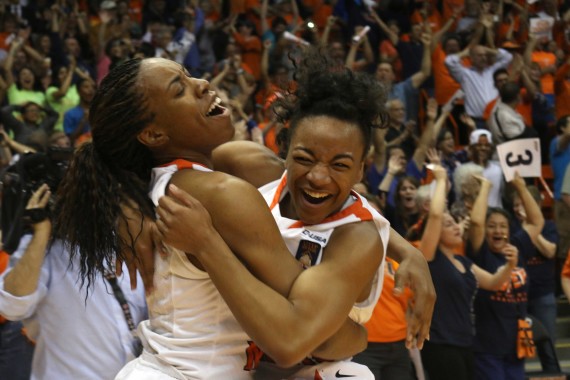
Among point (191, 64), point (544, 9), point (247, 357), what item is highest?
point (247, 357)

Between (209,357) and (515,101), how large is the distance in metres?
8.09

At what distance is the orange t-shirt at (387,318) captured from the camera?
5.72m

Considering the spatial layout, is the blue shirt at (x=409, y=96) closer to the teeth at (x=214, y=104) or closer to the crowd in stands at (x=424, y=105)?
the crowd in stands at (x=424, y=105)

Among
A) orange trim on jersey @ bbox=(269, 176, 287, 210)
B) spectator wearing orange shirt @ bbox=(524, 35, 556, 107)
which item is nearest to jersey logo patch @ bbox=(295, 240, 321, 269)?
orange trim on jersey @ bbox=(269, 176, 287, 210)

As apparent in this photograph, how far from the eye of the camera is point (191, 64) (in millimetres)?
11180

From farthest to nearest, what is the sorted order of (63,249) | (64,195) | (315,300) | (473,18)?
(473,18) < (63,249) < (64,195) < (315,300)

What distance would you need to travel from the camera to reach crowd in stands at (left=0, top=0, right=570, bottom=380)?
6141mm

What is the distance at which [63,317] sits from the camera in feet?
13.3

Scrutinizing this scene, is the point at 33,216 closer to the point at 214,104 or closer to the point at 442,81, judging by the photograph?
the point at 214,104

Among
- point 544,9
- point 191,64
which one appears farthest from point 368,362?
point 544,9


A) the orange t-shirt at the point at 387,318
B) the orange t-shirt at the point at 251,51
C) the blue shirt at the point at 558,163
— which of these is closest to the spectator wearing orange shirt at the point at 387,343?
the orange t-shirt at the point at 387,318

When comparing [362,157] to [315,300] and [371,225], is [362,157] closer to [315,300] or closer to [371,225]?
[371,225]

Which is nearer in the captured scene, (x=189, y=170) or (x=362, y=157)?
(x=189, y=170)

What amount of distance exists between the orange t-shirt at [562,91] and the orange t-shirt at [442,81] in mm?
1181
